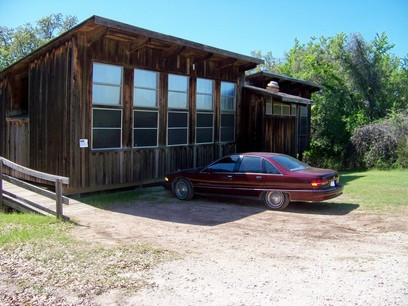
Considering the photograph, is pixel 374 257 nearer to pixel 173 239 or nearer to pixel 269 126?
pixel 173 239

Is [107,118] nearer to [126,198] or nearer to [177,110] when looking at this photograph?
[126,198]

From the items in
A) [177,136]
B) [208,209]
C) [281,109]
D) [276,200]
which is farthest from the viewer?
[281,109]

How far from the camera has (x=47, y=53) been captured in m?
12.9

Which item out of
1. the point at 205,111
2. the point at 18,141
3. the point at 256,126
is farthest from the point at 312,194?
the point at 18,141

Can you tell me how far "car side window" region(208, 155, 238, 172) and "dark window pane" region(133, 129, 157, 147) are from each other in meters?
3.17

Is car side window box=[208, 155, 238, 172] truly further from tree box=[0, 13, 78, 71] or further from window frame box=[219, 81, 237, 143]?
tree box=[0, 13, 78, 71]

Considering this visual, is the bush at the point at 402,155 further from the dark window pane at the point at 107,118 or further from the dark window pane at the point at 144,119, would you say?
the dark window pane at the point at 107,118

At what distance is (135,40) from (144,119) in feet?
8.31

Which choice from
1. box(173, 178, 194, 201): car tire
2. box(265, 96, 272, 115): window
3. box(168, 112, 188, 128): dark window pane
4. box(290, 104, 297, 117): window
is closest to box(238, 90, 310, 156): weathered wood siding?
box(265, 96, 272, 115): window

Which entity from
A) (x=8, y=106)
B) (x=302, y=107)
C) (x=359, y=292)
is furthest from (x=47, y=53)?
(x=302, y=107)

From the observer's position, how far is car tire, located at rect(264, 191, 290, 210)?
10703 mm

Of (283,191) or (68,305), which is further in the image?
(283,191)

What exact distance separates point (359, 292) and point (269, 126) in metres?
14.4

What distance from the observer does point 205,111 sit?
1662 centimetres
